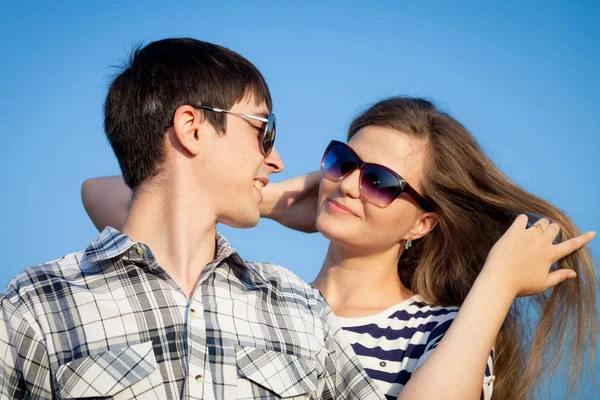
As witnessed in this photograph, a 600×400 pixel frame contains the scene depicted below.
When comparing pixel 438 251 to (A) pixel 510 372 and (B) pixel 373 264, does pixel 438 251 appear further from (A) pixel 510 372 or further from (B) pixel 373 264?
(A) pixel 510 372

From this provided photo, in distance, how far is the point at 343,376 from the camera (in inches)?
131

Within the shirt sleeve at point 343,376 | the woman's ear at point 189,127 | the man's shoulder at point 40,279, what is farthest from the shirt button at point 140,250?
the shirt sleeve at point 343,376

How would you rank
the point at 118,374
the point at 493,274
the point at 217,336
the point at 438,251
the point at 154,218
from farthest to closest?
the point at 438,251 < the point at 493,274 < the point at 154,218 < the point at 217,336 < the point at 118,374

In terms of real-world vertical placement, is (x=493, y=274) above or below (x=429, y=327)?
above

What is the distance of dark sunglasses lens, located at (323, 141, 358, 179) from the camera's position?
15.9 ft

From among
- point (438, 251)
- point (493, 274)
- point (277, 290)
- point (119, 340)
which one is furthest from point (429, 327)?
point (119, 340)

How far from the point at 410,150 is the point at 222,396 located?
2574 mm

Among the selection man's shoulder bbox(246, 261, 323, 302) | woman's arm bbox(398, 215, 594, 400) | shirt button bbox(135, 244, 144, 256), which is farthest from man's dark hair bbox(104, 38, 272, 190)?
woman's arm bbox(398, 215, 594, 400)

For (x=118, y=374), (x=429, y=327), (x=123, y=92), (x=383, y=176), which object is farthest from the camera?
(x=383, y=176)

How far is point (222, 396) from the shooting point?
286 cm

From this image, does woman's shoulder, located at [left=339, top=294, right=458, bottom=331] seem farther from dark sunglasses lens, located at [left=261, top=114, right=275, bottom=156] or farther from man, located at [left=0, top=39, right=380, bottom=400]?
dark sunglasses lens, located at [left=261, top=114, right=275, bottom=156]

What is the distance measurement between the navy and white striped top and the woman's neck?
0.21m

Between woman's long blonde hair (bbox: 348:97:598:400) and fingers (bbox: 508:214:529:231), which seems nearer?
fingers (bbox: 508:214:529:231)

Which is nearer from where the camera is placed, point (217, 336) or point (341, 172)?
point (217, 336)
